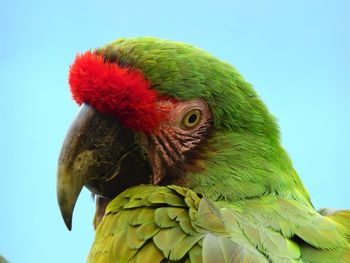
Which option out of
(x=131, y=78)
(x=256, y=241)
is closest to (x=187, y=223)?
(x=256, y=241)

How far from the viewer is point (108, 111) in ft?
5.12

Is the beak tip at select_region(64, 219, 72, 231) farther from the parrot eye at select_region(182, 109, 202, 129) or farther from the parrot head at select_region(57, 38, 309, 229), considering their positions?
the parrot eye at select_region(182, 109, 202, 129)

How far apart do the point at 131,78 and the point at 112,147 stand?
157 mm

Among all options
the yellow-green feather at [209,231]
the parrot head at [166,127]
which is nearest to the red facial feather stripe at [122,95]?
the parrot head at [166,127]

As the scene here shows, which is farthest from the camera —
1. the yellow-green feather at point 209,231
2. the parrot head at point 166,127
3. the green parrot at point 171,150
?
the parrot head at point 166,127

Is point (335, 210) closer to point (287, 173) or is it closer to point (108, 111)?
point (287, 173)

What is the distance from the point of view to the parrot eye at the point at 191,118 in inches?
62.9

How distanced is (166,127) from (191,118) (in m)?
0.06

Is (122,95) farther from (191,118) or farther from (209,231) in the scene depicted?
(209,231)

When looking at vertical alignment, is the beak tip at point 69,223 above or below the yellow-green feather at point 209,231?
below

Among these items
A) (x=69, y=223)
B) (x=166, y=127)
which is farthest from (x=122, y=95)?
(x=69, y=223)

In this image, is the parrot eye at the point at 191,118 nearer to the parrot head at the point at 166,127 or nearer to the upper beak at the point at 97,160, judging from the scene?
the parrot head at the point at 166,127

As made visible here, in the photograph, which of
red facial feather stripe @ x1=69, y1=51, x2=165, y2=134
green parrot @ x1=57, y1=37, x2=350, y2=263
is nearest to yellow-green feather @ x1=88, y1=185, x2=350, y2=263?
green parrot @ x1=57, y1=37, x2=350, y2=263

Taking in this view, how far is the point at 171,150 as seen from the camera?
160cm
